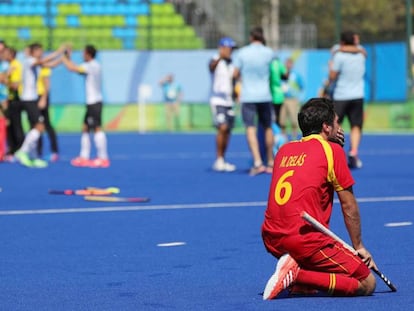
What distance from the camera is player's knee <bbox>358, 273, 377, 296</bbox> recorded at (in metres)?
6.98

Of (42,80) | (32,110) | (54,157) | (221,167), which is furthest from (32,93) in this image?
(221,167)

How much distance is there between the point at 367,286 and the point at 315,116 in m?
1.07

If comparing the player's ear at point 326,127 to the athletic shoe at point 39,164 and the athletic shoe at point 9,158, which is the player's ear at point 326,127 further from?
the athletic shoe at point 9,158

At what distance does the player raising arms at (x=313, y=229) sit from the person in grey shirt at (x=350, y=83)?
10.4m

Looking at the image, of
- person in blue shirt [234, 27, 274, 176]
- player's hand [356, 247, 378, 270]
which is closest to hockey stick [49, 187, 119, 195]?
person in blue shirt [234, 27, 274, 176]

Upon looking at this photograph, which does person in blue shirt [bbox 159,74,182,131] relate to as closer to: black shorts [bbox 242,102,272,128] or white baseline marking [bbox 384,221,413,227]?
black shorts [bbox 242,102,272,128]

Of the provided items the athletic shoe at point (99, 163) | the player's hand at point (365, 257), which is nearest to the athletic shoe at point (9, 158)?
the athletic shoe at point (99, 163)

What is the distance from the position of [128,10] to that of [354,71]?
23.4 metres

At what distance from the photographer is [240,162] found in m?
20.0

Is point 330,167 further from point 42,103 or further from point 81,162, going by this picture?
point 42,103

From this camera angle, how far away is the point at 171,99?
36781mm

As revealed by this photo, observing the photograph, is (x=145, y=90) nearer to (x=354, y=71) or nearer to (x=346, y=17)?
(x=346, y=17)

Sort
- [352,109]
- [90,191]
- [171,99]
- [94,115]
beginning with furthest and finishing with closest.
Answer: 1. [171,99]
2. [94,115]
3. [352,109]
4. [90,191]

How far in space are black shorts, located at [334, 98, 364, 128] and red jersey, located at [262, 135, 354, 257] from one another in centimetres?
1078
